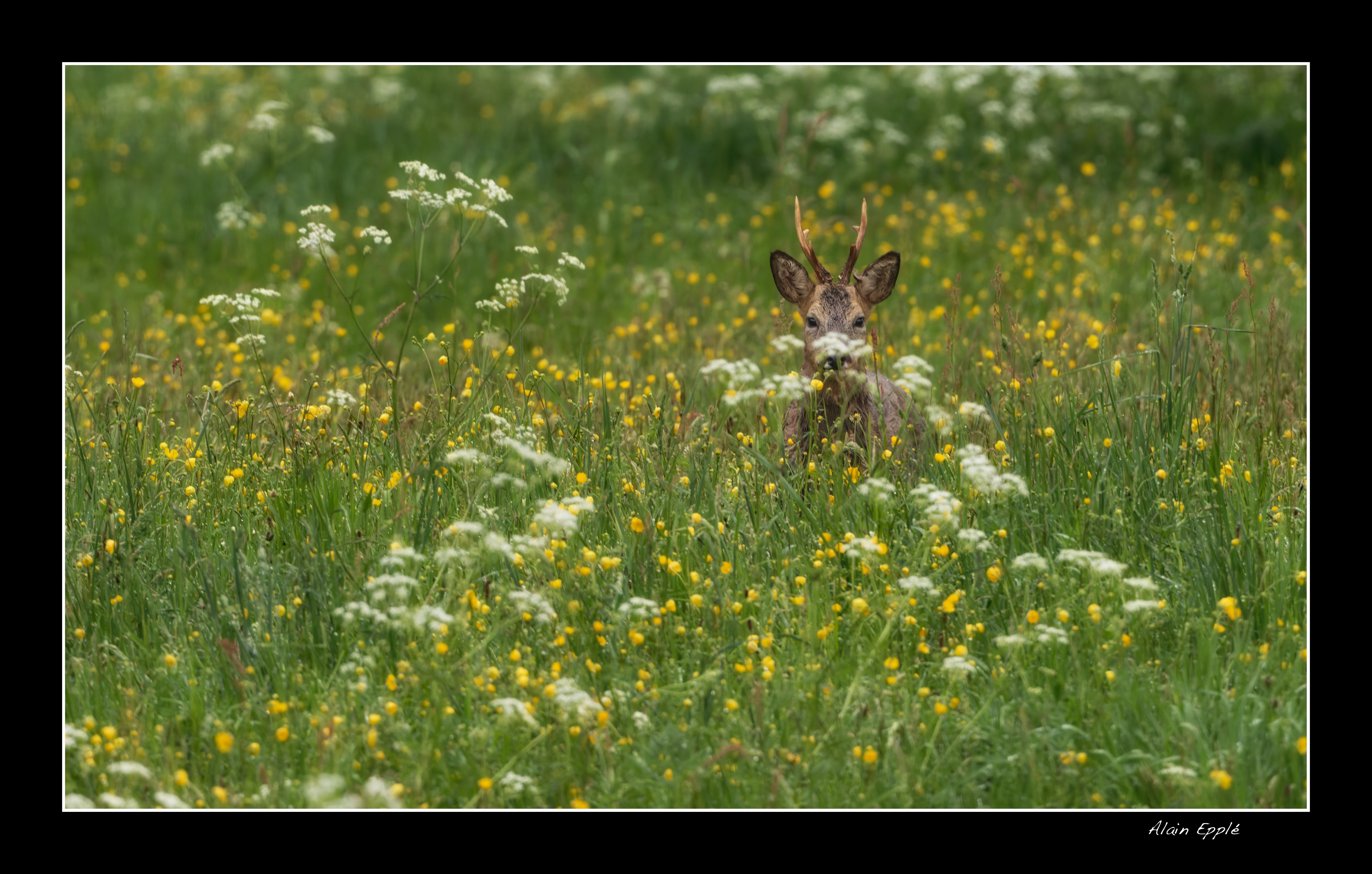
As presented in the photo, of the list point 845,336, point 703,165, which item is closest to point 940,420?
point 845,336

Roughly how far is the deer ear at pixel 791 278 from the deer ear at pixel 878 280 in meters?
0.28

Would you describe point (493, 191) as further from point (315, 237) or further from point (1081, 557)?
point (1081, 557)

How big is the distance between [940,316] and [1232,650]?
215 inches

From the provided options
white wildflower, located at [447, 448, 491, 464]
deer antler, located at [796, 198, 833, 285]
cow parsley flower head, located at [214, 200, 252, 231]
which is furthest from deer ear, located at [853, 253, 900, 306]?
cow parsley flower head, located at [214, 200, 252, 231]

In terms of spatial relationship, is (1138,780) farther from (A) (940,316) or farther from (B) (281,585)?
(A) (940,316)

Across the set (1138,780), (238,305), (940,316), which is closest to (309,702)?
(238,305)

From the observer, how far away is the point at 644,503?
246 inches

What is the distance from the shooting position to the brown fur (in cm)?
750

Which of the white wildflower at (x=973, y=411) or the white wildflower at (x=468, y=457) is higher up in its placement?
the white wildflower at (x=973, y=411)

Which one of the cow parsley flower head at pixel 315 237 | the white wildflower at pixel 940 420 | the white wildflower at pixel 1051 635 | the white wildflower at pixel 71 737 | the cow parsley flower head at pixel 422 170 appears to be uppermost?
the cow parsley flower head at pixel 422 170

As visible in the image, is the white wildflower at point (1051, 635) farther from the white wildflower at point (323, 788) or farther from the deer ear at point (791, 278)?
the deer ear at point (791, 278)

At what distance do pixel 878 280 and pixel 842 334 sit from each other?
1.50 ft

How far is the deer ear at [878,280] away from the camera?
8.00 metres

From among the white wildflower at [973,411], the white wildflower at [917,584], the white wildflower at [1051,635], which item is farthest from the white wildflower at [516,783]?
the white wildflower at [973,411]
